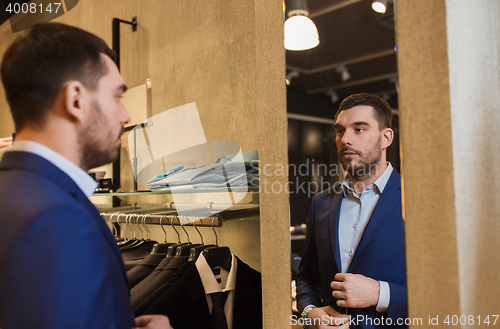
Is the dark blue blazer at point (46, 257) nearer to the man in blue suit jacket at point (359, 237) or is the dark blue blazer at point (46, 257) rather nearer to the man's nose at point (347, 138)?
the man in blue suit jacket at point (359, 237)

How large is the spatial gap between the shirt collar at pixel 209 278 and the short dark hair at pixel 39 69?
0.78 metres

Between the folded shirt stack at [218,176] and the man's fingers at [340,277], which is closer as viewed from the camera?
the man's fingers at [340,277]

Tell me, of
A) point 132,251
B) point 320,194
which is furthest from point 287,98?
point 132,251

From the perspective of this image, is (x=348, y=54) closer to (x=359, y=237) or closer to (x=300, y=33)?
(x=300, y=33)

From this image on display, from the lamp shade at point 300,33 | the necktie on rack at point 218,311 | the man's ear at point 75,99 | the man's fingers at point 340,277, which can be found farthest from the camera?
the necktie on rack at point 218,311

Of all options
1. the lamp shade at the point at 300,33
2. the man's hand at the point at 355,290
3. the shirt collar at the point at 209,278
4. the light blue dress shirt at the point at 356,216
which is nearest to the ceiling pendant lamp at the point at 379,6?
the lamp shade at the point at 300,33

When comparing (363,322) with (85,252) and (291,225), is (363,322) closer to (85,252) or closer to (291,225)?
(291,225)

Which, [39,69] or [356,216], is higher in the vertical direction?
[39,69]

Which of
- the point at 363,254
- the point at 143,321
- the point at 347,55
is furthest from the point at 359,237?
the point at 143,321

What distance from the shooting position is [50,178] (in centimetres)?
73

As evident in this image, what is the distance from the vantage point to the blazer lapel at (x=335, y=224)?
105cm

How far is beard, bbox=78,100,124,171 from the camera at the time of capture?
2.66 ft

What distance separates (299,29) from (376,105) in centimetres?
40

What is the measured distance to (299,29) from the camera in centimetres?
115
